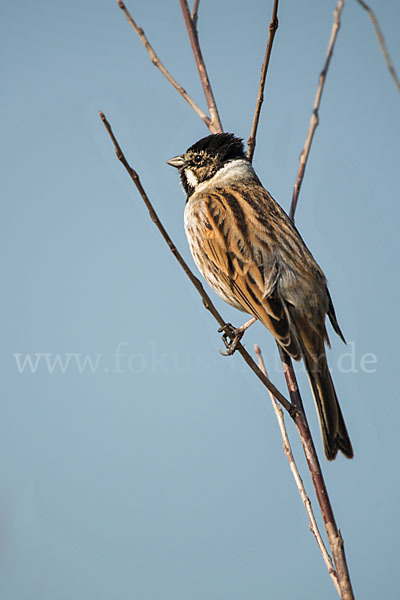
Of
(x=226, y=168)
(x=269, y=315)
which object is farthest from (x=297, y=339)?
(x=226, y=168)

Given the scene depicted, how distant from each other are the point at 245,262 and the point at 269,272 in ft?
0.62

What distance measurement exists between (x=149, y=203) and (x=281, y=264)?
4.86 ft

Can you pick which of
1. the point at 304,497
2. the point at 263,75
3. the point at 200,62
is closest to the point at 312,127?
the point at 263,75

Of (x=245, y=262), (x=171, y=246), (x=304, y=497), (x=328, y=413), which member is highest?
(x=245, y=262)

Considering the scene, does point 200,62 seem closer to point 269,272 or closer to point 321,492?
point 269,272

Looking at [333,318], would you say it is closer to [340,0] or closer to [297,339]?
[297,339]

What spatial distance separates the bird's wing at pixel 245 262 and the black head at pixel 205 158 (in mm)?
593

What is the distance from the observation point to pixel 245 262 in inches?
159

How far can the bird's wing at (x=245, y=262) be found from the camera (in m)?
3.80

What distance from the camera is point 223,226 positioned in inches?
169

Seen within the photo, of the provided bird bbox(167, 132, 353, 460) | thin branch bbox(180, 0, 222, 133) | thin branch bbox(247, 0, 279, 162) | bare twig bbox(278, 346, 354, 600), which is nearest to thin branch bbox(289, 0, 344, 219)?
bird bbox(167, 132, 353, 460)

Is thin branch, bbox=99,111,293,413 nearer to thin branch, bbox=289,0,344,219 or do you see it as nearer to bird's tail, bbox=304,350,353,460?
bird's tail, bbox=304,350,353,460

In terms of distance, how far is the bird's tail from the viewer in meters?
3.38

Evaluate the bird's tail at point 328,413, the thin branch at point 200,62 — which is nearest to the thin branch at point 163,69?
the thin branch at point 200,62
